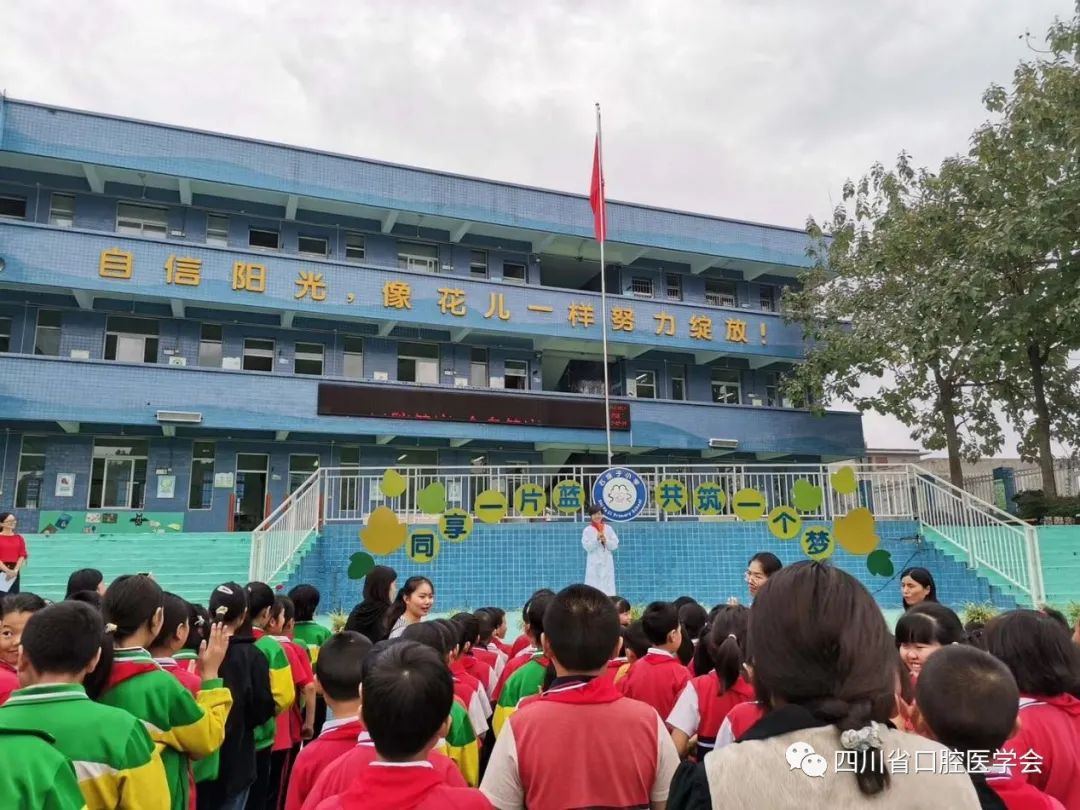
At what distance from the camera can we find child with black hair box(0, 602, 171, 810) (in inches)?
79.6

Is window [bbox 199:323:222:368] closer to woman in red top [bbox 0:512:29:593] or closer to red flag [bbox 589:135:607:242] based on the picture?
red flag [bbox 589:135:607:242]

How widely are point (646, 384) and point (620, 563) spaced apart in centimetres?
970

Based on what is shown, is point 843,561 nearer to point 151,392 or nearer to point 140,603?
point 140,603

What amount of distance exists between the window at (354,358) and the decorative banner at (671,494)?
28.8 ft

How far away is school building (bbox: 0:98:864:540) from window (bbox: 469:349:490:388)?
57 millimetres

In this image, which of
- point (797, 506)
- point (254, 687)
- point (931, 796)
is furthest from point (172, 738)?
point (797, 506)

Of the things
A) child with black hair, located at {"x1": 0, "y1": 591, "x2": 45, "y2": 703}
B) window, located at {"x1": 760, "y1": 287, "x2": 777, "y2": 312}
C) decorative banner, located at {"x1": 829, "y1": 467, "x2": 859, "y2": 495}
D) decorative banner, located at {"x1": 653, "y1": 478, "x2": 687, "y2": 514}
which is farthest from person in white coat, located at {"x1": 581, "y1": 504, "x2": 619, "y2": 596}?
window, located at {"x1": 760, "y1": 287, "x2": 777, "y2": 312}

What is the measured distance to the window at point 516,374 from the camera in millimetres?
19625

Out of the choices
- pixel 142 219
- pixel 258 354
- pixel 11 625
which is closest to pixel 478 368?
pixel 258 354

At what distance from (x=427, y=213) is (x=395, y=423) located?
510 cm

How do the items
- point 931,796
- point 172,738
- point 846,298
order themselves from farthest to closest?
point 846,298, point 172,738, point 931,796

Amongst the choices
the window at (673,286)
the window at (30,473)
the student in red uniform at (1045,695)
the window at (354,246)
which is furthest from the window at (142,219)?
the student in red uniform at (1045,695)

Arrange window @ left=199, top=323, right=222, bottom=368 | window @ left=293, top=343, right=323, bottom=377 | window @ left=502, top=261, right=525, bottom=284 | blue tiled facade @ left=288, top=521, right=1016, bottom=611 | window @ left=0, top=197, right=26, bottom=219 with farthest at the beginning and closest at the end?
1. window @ left=502, top=261, right=525, bottom=284
2. window @ left=293, top=343, right=323, bottom=377
3. window @ left=199, top=323, right=222, bottom=368
4. window @ left=0, top=197, right=26, bottom=219
5. blue tiled facade @ left=288, top=521, right=1016, bottom=611

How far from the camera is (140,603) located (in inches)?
101
